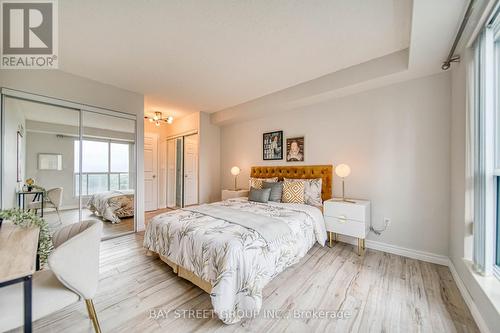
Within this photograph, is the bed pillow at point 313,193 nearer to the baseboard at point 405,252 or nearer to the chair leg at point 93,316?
the baseboard at point 405,252

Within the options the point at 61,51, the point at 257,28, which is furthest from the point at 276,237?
the point at 61,51

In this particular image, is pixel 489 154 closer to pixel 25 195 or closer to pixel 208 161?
pixel 208 161

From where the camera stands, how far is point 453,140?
2.23 m

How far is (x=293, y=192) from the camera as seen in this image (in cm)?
328

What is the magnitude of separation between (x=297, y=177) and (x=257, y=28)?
2.53m

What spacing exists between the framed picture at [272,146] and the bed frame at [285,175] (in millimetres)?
237

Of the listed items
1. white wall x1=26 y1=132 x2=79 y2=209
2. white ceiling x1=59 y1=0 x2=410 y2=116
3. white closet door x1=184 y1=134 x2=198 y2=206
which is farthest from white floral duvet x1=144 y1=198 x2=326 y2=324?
white closet door x1=184 y1=134 x2=198 y2=206

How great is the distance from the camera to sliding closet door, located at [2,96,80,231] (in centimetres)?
251

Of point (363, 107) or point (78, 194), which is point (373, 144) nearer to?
point (363, 107)

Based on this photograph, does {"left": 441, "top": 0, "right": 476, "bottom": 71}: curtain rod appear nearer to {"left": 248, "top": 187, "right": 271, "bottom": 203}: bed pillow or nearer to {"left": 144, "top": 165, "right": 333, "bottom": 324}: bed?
{"left": 144, "top": 165, "right": 333, "bottom": 324}: bed

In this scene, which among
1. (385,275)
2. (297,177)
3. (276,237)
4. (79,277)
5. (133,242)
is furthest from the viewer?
(297,177)

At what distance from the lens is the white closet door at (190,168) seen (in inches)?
214

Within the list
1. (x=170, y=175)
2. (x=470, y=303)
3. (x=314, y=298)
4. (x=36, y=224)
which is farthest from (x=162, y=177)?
(x=470, y=303)

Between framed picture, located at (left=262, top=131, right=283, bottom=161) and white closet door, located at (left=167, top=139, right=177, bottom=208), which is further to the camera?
white closet door, located at (left=167, top=139, right=177, bottom=208)
